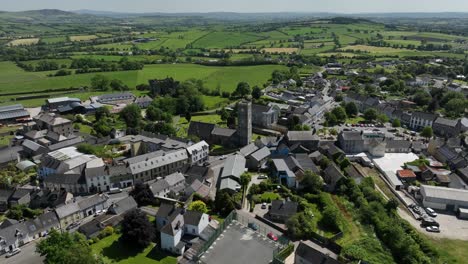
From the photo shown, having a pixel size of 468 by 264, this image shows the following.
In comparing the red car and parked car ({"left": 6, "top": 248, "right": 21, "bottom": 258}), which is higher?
the red car

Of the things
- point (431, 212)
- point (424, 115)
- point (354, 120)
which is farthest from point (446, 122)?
point (431, 212)

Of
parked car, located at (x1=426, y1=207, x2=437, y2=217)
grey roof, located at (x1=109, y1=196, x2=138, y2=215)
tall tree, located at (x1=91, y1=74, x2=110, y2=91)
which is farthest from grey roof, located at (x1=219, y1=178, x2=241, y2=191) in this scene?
tall tree, located at (x1=91, y1=74, x2=110, y2=91)

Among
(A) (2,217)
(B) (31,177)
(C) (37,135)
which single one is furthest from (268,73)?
(A) (2,217)

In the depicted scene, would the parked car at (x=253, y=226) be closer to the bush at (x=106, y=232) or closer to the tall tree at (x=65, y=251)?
the bush at (x=106, y=232)

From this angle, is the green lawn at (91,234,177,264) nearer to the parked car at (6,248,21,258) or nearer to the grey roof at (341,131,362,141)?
the parked car at (6,248,21,258)

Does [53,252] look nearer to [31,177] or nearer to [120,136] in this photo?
[31,177]

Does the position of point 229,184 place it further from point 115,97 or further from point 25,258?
point 115,97

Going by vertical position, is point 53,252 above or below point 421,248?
above
